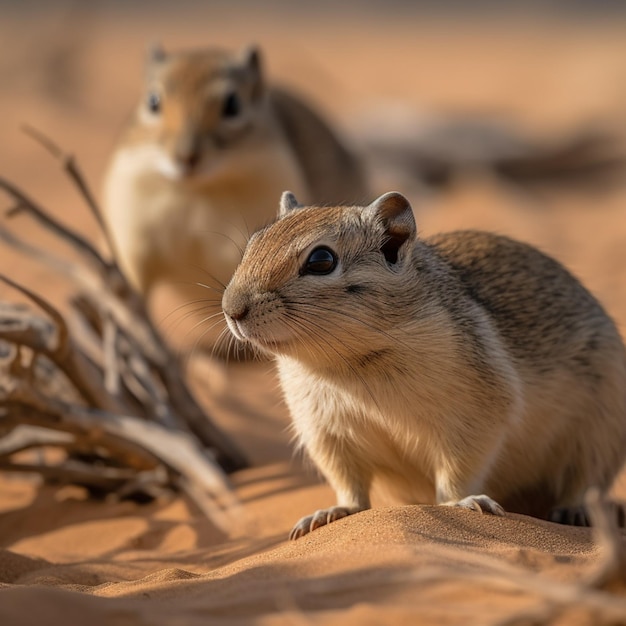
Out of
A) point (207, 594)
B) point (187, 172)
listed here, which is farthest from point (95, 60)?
point (207, 594)

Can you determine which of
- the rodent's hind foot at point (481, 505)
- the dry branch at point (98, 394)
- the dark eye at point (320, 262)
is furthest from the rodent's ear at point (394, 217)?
the dry branch at point (98, 394)

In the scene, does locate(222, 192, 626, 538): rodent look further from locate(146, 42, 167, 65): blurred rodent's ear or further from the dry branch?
locate(146, 42, 167, 65): blurred rodent's ear

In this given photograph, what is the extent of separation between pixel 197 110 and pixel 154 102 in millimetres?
364

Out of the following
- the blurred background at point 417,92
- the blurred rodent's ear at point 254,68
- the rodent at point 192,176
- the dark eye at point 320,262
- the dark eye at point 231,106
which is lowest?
the dark eye at point 320,262

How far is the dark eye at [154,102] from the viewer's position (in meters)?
7.52

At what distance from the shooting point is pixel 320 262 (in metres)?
3.93

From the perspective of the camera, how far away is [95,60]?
61.4ft

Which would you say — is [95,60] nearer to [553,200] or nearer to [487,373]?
[553,200]

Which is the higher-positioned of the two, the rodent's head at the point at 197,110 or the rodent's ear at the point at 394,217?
the rodent's head at the point at 197,110

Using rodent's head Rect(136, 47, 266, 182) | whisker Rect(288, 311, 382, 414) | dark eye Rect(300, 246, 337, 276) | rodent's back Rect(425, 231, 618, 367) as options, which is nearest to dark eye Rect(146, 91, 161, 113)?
rodent's head Rect(136, 47, 266, 182)

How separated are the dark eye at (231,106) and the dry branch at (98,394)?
2.16 metres

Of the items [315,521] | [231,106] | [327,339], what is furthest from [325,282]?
[231,106]

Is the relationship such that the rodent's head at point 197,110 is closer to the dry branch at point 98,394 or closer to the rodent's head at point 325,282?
the dry branch at point 98,394

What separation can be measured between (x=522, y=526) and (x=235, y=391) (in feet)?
12.5
